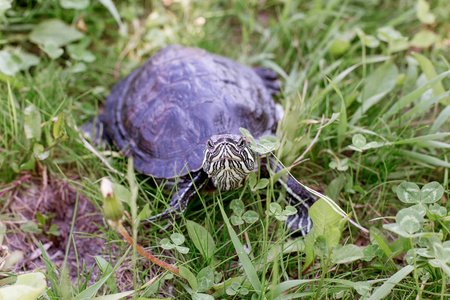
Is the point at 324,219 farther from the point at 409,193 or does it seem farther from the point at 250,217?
the point at 409,193

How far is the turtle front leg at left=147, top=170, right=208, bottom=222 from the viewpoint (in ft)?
7.55

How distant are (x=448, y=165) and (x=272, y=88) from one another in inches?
59.5

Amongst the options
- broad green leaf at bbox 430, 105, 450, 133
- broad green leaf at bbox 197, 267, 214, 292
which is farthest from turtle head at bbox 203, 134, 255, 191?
broad green leaf at bbox 430, 105, 450, 133

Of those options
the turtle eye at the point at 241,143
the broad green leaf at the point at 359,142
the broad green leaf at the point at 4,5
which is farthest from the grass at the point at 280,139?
the broad green leaf at the point at 4,5

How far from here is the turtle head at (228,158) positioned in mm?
2102

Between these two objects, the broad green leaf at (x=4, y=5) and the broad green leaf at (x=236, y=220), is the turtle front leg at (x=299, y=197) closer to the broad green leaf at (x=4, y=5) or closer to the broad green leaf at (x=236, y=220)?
the broad green leaf at (x=236, y=220)

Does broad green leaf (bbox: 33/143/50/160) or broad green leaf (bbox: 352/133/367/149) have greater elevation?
broad green leaf (bbox: 352/133/367/149)

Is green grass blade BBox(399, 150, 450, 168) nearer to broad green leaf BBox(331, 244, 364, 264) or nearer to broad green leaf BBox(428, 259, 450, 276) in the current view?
broad green leaf BBox(428, 259, 450, 276)

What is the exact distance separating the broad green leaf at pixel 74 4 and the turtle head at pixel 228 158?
2083mm

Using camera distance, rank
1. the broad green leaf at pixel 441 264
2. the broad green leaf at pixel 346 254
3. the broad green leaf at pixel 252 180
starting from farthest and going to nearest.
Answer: the broad green leaf at pixel 252 180 → the broad green leaf at pixel 346 254 → the broad green leaf at pixel 441 264

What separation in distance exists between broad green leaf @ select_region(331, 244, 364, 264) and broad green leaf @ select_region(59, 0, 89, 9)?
299 cm

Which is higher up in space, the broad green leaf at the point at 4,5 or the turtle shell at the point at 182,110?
the broad green leaf at the point at 4,5

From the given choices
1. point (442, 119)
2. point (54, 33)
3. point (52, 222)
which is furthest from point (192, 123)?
point (54, 33)

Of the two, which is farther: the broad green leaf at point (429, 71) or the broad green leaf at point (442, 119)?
the broad green leaf at point (429, 71)
